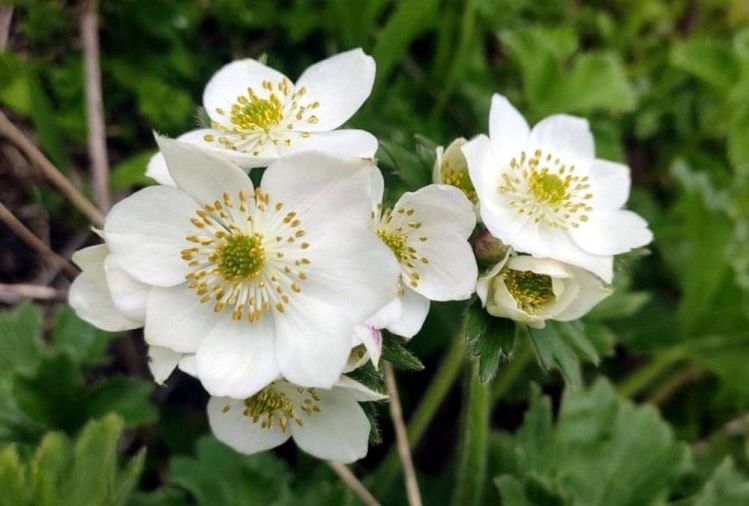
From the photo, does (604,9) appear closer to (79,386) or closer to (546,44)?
(546,44)

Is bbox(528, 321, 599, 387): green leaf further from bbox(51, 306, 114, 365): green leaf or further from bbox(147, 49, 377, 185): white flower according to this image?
bbox(51, 306, 114, 365): green leaf

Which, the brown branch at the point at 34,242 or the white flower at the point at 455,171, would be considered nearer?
the white flower at the point at 455,171

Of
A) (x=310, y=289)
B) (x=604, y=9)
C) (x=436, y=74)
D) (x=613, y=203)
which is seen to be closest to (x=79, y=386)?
(x=310, y=289)

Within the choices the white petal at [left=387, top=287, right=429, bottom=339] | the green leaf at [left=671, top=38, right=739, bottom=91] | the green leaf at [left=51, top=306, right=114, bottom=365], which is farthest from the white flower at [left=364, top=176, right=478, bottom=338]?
the green leaf at [left=671, top=38, right=739, bottom=91]

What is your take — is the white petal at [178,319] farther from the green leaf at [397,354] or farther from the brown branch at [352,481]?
the brown branch at [352,481]

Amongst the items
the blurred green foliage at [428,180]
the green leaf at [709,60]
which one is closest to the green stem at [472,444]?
the blurred green foliage at [428,180]

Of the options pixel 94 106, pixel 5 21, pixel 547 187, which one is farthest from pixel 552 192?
pixel 5 21
